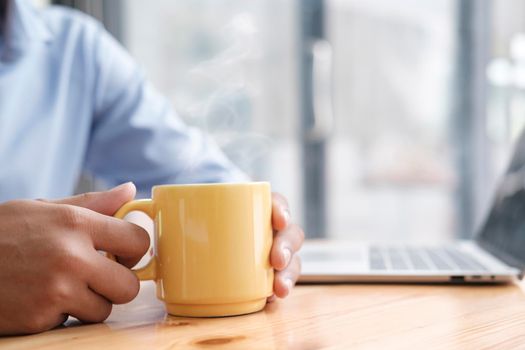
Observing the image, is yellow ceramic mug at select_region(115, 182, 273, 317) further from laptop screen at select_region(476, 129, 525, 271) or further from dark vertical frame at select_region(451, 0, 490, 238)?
dark vertical frame at select_region(451, 0, 490, 238)

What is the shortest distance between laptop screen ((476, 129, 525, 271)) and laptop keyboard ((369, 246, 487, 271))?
0.04m

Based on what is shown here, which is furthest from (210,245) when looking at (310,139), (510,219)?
(310,139)

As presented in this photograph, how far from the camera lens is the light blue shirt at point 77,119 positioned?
1.15 m

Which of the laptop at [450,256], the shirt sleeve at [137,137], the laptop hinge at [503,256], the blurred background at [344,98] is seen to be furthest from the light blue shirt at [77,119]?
the blurred background at [344,98]

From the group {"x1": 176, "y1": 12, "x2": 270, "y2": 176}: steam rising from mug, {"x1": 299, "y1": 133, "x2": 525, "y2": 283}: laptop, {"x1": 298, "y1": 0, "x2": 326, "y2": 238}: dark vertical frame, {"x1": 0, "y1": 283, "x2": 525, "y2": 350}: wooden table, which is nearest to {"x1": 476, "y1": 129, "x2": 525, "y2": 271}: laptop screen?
{"x1": 299, "y1": 133, "x2": 525, "y2": 283}: laptop

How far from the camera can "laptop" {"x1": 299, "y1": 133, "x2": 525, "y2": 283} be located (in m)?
0.70

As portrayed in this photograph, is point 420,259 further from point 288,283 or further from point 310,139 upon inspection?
point 310,139

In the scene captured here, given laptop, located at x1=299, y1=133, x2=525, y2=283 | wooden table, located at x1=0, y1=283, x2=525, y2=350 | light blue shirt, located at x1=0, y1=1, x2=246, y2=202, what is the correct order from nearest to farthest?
wooden table, located at x1=0, y1=283, x2=525, y2=350, laptop, located at x1=299, y1=133, x2=525, y2=283, light blue shirt, located at x1=0, y1=1, x2=246, y2=202

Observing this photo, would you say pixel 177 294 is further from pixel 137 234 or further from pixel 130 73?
pixel 130 73

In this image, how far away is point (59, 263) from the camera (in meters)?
0.50

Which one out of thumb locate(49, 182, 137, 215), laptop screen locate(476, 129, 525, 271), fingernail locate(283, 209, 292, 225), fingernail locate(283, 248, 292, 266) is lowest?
laptop screen locate(476, 129, 525, 271)

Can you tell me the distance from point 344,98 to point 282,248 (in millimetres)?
2112

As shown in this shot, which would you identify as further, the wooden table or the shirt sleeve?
the shirt sleeve

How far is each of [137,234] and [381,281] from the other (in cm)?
31
